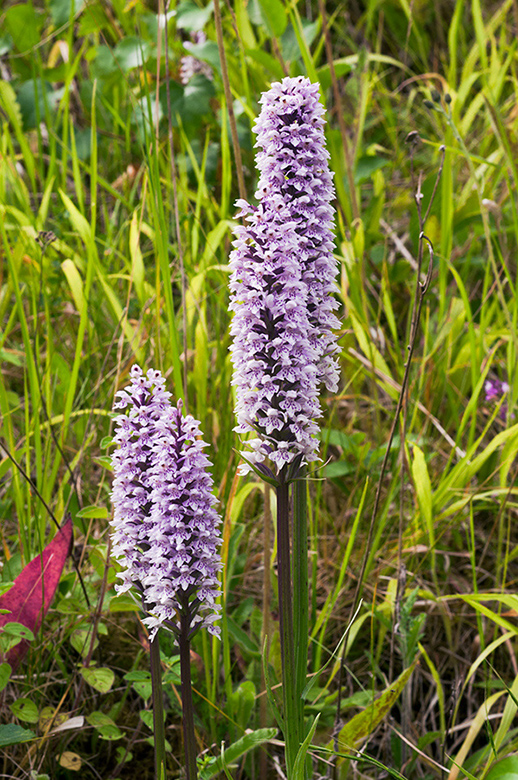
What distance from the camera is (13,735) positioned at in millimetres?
1557

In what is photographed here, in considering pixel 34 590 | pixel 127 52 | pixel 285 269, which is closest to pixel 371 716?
pixel 34 590

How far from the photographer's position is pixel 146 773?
6.45 ft

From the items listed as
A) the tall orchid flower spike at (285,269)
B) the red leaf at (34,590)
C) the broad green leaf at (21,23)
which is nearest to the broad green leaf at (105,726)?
the red leaf at (34,590)

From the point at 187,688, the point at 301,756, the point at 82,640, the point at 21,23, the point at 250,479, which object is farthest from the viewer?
the point at 21,23

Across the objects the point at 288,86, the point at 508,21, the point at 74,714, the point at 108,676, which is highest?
the point at 508,21

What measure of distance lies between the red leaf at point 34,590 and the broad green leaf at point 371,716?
0.78m

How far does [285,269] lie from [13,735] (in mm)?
1196

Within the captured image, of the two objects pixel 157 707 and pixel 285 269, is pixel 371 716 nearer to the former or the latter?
pixel 157 707

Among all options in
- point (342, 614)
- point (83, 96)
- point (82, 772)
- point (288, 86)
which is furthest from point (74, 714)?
point (83, 96)

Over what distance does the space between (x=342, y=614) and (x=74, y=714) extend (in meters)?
0.87

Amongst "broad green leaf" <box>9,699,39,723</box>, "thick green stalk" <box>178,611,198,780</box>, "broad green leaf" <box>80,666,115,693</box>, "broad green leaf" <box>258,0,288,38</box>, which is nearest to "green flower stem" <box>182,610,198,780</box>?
"thick green stalk" <box>178,611,198,780</box>

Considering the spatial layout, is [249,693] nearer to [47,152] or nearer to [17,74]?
[47,152]

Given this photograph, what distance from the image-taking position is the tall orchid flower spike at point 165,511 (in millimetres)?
1250

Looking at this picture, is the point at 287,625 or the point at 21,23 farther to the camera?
the point at 21,23
